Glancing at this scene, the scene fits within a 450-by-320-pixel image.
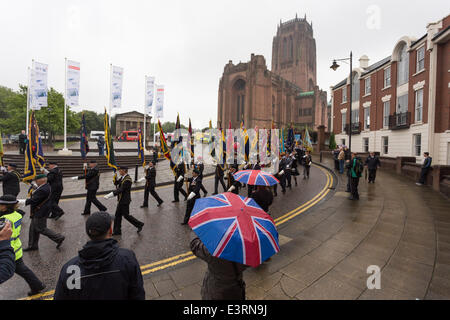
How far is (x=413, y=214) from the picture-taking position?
23.6 feet

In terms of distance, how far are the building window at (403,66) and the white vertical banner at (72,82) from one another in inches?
1213

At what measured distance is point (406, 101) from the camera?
63.2ft

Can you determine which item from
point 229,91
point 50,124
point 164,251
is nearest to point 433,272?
point 164,251

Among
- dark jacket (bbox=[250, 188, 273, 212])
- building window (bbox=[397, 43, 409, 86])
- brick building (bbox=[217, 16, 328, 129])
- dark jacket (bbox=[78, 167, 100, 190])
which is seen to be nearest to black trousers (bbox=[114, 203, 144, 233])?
dark jacket (bbox=[78, 167, 100, 190])

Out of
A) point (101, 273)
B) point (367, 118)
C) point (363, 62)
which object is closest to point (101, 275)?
point (101, 273)

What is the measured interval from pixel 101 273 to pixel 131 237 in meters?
4.35

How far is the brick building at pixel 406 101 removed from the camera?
15.4 metres

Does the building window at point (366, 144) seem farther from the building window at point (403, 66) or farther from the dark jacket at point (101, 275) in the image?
the dark jacket at point (101, 275)

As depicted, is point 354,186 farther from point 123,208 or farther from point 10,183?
point 10,183

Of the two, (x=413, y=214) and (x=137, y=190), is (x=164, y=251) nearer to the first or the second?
(x=137, y=190)

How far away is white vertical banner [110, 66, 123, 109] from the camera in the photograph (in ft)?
68.5

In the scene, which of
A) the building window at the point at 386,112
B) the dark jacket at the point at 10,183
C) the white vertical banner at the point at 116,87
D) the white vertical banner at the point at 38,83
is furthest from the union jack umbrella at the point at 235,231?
the building window at the point at 386,112

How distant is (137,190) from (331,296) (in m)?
10.6

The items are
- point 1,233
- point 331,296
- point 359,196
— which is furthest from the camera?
point 359,196
